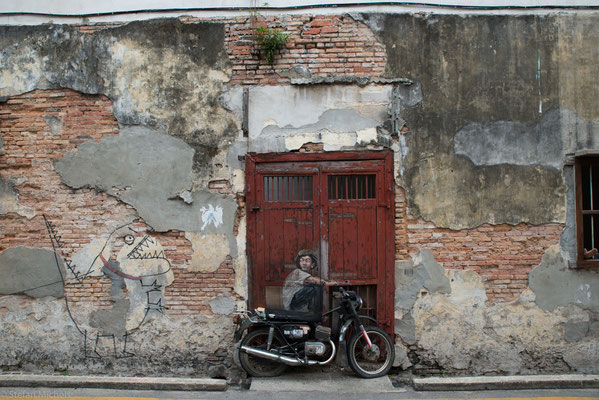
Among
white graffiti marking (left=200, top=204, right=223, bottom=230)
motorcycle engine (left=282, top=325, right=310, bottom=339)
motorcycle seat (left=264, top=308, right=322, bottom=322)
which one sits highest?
white graffiti marking (left=200, top=204, right=223, bottom=230)

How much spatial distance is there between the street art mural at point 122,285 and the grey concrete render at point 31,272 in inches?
4.0

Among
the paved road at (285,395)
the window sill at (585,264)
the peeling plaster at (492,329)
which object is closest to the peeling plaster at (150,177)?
the paved road at (285,395)

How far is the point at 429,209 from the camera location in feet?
20.0

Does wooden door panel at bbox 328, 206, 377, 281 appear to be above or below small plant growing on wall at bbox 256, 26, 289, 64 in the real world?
below

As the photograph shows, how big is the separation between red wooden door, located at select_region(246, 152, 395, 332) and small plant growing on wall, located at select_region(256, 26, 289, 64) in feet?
4.17

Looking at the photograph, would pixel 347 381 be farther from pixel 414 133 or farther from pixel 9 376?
pixel 9 376

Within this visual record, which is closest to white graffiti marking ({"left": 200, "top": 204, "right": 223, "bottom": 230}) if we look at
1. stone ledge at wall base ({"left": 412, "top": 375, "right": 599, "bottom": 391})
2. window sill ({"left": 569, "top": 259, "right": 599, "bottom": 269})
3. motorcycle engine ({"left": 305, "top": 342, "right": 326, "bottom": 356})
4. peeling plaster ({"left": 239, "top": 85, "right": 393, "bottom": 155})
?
peeling plaster ({"left": 239, "top": 85, "right": 393, "bottom": 155})

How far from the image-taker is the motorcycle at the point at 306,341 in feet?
18.9

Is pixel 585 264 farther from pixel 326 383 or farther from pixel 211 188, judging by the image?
pixel 211 188

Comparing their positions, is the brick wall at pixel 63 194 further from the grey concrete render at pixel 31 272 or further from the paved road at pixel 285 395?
the paved road at pixel 285 395

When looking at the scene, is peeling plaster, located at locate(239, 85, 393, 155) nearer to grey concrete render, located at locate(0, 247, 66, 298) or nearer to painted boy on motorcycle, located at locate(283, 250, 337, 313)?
painted boy on motorcycle, located at locate(283, 250, 337, 313)

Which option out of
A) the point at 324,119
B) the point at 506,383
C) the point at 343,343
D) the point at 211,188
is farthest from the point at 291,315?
the point at 506,383

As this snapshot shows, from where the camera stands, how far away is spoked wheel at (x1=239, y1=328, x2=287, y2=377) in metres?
5.84

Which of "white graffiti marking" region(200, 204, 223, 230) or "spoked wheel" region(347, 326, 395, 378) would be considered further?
"white graffiti marking" region(200, 204, 223, 230)
